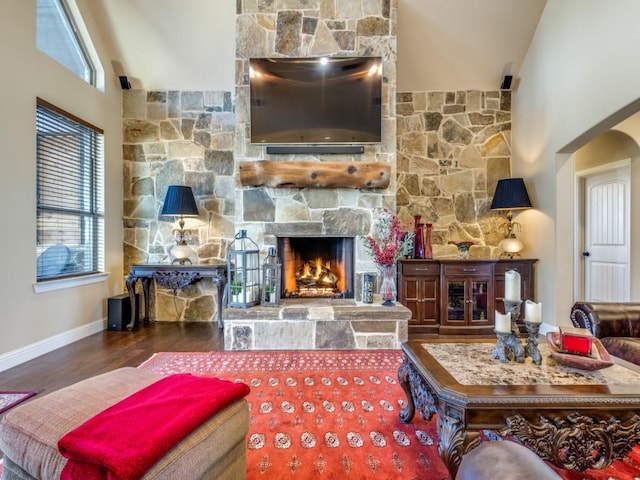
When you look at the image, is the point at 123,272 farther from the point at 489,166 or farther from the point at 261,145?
the point at 489,166

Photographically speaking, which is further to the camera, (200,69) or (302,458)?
(200,69)

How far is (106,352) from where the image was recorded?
322cm

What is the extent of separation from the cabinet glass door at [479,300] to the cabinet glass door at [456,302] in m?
0.12

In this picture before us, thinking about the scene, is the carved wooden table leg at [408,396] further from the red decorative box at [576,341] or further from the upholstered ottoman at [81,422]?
the upholstered ottoman at [81,422]

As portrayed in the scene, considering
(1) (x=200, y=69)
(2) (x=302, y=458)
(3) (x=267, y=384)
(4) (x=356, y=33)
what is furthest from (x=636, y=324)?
(1) (x=200, y=69)

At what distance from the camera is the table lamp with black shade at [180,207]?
4059mm

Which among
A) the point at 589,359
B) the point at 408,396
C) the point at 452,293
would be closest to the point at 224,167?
the point at 452,293

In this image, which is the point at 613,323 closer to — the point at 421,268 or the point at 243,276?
the point at 421,268

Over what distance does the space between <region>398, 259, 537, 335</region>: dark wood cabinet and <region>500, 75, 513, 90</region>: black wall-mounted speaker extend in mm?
2346

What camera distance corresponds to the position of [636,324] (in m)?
2.35

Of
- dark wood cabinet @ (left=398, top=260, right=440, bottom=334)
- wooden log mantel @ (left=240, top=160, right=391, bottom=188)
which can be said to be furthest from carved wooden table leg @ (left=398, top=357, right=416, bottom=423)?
wooden log mantel @ (left=240, top=160, right=391, bottom=188)

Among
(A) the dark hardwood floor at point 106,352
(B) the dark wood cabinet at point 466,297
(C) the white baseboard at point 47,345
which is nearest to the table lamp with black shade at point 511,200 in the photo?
(B) the dark wood cabinet at point 466,297

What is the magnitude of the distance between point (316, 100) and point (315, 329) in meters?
2.44

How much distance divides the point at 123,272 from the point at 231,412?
392 centimetres
